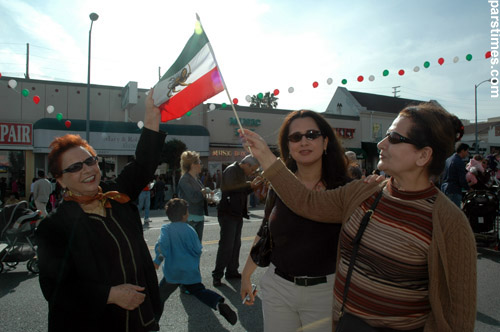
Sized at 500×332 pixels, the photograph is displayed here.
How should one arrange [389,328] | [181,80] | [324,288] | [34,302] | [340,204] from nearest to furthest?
1. [389,328]
2. [340,204]
3. [324,288]
4. [181,80]
5. [34,302]

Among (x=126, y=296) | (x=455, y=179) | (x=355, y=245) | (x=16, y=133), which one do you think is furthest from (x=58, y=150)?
(x=16, y=133)

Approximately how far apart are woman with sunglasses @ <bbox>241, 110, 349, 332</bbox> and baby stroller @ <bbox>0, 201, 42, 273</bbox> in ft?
17.6

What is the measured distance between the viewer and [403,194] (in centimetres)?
176

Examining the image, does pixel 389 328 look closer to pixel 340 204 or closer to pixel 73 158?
pixel 340 204

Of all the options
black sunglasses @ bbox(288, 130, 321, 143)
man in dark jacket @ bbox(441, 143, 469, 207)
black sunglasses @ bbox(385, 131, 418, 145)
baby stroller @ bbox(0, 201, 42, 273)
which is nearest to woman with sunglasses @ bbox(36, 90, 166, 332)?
black sunglasses @ bbox(288, 130, 321, 143)

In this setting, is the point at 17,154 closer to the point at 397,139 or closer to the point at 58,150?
the point at 58,150

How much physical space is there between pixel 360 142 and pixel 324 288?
33.1m

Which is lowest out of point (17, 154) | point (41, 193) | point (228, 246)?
point (228, 246)

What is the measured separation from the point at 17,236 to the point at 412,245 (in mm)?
6782

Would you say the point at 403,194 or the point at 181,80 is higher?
the point at 181,80

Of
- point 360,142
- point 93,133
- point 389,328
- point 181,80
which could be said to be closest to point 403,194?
point 389,328

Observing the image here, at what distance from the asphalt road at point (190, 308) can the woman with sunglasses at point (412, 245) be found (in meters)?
2.52

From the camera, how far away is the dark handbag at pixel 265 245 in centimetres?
256

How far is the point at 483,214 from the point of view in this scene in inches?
281
